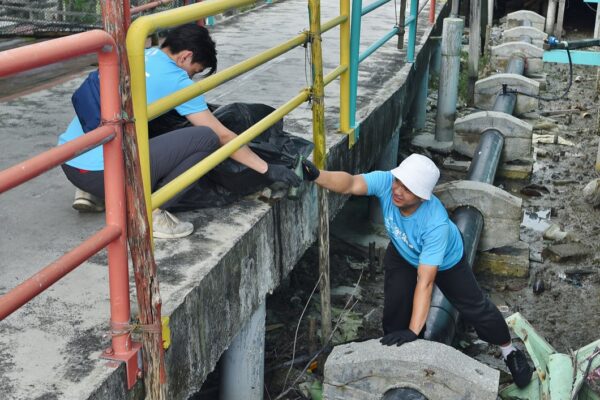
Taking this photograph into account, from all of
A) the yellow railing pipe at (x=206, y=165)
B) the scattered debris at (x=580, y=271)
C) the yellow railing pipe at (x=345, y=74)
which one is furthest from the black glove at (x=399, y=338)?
the scattered debris at (x=580, y=271)

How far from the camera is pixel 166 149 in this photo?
11.9 ft

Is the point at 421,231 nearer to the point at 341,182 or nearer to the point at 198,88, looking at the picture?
the point at 341,182

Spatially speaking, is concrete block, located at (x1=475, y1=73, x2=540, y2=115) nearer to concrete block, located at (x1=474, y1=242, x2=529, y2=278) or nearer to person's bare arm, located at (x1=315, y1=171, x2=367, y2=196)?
concrete block, located at (x1=474, y1=242, x2=529, y2=278)

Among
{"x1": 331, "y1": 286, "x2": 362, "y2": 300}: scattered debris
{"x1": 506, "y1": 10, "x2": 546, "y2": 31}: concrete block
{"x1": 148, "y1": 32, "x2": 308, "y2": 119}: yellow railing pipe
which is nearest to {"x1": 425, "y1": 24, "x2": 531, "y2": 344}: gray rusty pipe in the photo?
{"x1": 331, "y1": 286, "x2": 362, "y2": 300}: scattered debris

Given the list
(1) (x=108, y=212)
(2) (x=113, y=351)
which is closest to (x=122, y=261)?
(1) (x=108, y=212)

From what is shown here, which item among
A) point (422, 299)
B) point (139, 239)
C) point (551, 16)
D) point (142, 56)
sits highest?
point (142, 56)

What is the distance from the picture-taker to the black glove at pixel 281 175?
3.88m

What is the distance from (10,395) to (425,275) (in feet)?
6.64

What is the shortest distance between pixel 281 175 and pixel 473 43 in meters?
8.61

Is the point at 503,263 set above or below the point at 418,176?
below

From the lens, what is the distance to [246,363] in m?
4.22

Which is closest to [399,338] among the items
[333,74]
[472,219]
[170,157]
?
[170,157]

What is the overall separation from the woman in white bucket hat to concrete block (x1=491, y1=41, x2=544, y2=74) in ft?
29.4

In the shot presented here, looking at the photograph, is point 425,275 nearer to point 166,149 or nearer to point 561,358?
point 561,358
